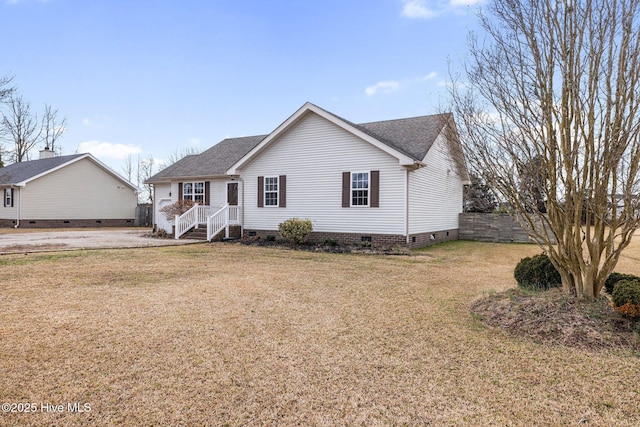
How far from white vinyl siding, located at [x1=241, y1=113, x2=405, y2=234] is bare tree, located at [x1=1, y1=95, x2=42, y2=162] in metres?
30.6

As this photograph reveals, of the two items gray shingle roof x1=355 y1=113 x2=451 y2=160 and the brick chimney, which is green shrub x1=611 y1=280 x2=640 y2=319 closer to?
gray shingle roof x1=355 y1=113 x2=451 y2=160

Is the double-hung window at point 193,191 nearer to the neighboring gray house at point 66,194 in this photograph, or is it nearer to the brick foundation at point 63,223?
the neighboring gray house at point 66,194

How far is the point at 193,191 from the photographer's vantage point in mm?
19812

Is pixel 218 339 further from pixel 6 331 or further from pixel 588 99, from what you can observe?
pixel 588 99

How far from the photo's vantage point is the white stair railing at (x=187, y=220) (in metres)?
16.9

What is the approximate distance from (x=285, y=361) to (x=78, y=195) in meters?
29.0

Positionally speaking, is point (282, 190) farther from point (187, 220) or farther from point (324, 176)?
point (187, 220)

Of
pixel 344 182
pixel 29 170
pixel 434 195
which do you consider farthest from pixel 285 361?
pixel 29 170

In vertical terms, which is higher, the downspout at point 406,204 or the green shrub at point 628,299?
the downspout at point 406,204

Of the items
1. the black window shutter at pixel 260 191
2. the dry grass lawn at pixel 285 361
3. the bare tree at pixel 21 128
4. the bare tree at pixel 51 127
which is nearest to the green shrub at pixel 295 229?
the black window shutter at pixel 260 191

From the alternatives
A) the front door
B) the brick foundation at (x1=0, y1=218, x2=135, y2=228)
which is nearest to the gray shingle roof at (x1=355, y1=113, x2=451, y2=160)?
the front door

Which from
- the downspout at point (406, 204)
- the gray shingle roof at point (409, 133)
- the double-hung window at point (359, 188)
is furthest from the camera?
the gray shingle roof at point (409, 133)

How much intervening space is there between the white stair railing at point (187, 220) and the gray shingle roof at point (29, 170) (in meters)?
15.1

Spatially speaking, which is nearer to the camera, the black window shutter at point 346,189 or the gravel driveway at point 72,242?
the gravel driveway at point 72,242
